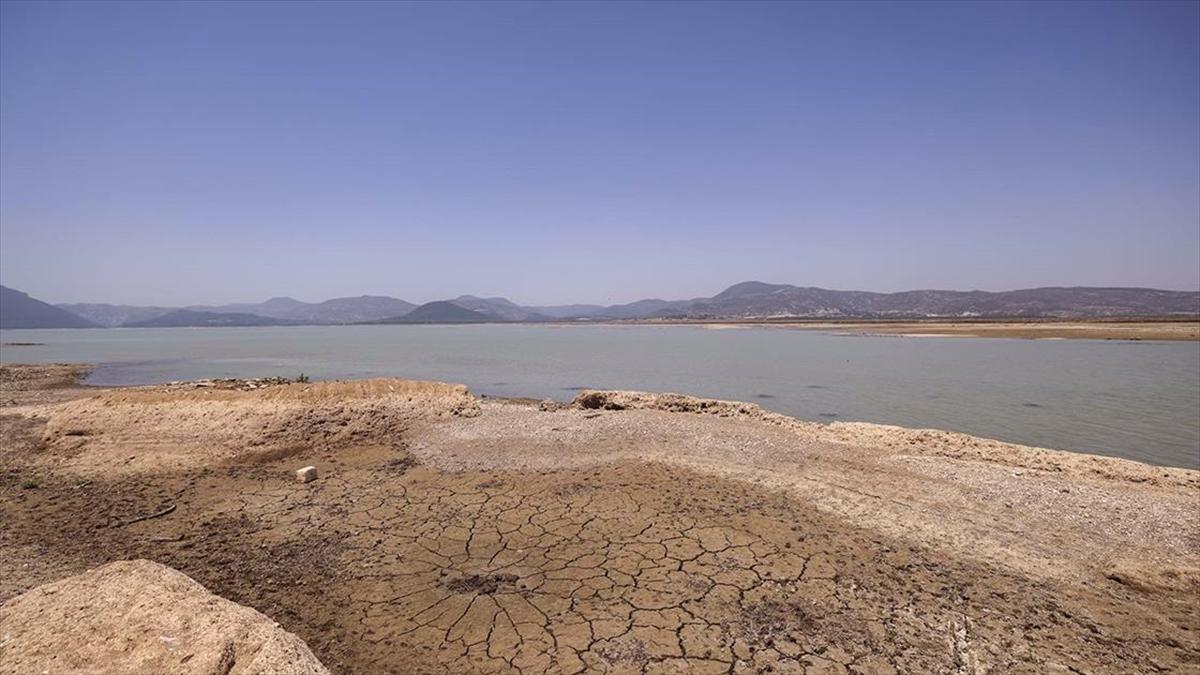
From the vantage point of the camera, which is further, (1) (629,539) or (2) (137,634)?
(1) (629,539)

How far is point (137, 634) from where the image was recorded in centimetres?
362

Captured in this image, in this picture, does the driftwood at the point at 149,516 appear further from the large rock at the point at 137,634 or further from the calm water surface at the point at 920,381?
the calm water surface at the point at 920,381

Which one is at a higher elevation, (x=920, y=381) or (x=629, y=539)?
(x=629, y=539)

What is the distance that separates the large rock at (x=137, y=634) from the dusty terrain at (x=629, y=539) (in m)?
0.31

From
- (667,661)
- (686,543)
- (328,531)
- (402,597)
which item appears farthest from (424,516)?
(667,661)

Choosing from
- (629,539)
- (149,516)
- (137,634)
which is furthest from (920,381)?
(137,634)

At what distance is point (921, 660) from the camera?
188 inches

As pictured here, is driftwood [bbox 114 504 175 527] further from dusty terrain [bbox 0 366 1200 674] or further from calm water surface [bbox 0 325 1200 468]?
calm water surface [bbox 0 325 1200 468]

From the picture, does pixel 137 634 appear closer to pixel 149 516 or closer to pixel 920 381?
pixel 149 516

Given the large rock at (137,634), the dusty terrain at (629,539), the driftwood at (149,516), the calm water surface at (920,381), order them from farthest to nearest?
the calm water surface at (920,381)
the driftwood at (149,516)
the dusty terrain at (629,539)
the large rock at (137,634)

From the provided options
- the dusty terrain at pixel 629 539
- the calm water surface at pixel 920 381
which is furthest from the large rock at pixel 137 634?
the calm water surface at pixel 920 381

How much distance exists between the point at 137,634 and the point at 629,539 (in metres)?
5.27

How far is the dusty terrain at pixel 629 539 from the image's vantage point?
16.6 feet

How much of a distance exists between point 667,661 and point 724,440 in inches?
312
